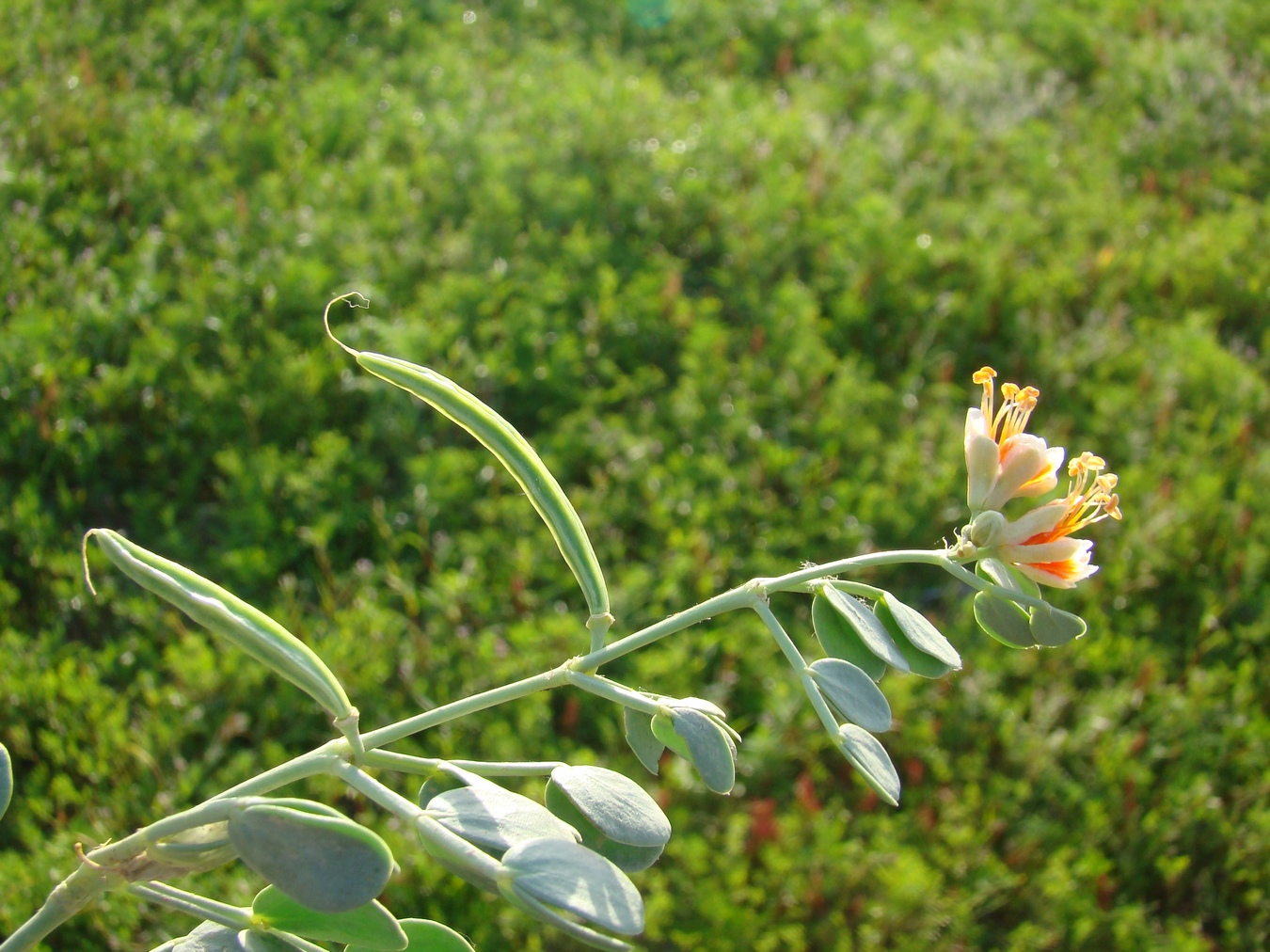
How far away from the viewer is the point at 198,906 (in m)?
0.73

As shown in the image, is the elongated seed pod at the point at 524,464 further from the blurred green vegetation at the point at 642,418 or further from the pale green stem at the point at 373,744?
the blurred green vegetation at the point at 642,418

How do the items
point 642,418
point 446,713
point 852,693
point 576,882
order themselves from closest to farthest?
point 576,882 → point 446,713 → point 852,693 → point 642,418

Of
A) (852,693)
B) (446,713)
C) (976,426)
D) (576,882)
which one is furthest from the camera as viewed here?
(976,426)

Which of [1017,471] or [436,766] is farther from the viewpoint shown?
[1017,471]

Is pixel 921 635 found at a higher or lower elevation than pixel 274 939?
higher

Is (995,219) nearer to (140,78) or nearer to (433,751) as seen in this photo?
(433,751)

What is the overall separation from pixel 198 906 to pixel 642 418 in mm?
2192

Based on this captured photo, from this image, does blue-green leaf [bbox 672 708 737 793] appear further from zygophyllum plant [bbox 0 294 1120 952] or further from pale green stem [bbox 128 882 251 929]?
pale green stem [bbox 128 882 251 929]

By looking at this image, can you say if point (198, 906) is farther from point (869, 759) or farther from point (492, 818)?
point (869, 759)

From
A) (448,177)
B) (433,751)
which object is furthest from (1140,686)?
(448,177)

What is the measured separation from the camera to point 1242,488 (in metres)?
2.89

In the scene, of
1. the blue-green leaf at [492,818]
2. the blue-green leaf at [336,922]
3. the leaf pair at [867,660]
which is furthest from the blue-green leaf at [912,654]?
the blue-green leaf at [336,922]

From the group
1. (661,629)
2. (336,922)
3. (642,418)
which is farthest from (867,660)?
(642,418)

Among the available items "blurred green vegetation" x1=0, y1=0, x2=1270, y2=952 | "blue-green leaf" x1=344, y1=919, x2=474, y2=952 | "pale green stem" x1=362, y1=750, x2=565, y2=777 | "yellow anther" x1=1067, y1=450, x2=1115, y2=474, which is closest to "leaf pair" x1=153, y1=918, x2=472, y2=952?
"blue-green leaf" x1=344, y1=919, x2=474, y2=952
